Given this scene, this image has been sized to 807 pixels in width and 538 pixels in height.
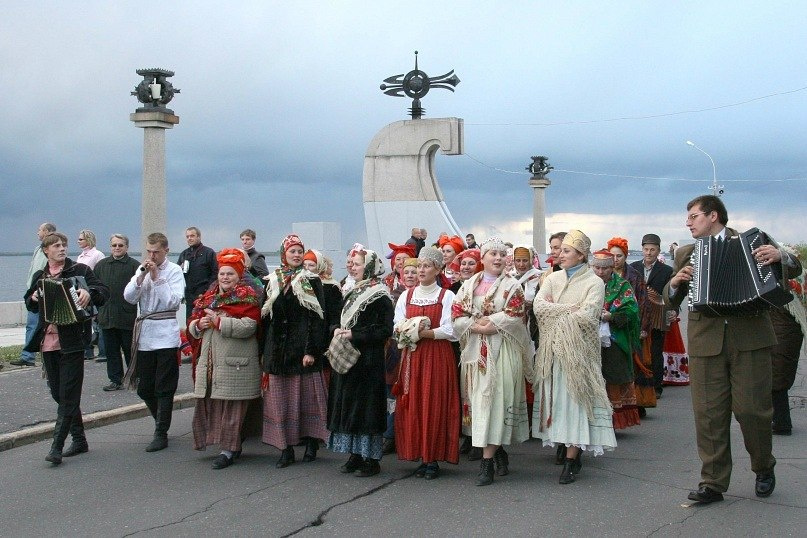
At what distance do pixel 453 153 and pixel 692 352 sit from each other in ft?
40.4

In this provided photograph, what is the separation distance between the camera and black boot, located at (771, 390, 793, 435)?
835cm

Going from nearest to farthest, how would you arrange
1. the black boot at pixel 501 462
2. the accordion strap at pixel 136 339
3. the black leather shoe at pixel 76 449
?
the black boot at pixel 501 462
the black leather shoe at pixel 76 449
the accordion strap at pixel 136 339

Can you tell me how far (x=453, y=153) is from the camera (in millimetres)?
18250

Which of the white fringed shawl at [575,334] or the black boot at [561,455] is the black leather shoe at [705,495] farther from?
the black boot at [561,455]

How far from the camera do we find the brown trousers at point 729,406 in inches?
239

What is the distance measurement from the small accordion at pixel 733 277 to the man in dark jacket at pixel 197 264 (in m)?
7.91

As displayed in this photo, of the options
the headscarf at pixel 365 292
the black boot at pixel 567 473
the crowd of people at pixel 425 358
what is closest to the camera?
the crowd of people at pixel 425 358

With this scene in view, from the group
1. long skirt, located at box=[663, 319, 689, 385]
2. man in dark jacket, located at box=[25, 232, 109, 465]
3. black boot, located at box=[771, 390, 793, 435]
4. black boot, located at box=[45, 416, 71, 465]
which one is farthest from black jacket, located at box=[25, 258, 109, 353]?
long skirt, located at box=[663, 319, 689, 385]

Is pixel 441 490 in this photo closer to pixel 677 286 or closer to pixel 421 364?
pixel 421 364

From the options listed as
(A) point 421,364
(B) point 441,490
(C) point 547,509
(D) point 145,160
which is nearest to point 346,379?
(A) point 421,364

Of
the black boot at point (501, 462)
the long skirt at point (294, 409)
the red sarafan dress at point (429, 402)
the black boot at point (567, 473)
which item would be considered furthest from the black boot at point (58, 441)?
the black boot at point (567, 473)

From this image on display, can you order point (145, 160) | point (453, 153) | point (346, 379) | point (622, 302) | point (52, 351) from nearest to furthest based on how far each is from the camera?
point (346, 379)
point (52, 351)
point (622, 302)
point (145, 160)
point (453, 153)

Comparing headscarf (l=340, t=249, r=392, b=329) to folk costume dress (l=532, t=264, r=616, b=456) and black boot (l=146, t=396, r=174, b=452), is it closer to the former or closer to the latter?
folk costume dress (l=532, t=264, r=616, b=456)

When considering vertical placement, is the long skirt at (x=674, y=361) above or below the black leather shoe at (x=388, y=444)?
above
